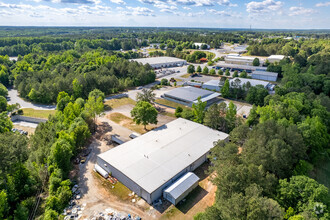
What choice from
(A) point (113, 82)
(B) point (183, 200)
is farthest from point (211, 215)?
(A) point (113, 82)

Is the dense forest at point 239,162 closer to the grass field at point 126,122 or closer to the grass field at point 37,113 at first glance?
the grass field at point 37,113

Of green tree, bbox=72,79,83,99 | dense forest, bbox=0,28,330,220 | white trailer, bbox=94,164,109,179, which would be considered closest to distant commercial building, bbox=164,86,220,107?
dense forest, bbox=0,28,330,220

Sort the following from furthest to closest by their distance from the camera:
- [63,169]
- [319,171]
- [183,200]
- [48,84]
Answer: [48,84]
[319,171]
[63,169]
[183,200]

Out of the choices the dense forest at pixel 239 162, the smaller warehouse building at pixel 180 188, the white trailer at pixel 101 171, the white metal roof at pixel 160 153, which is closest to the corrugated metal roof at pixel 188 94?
the dense forest at pixel 239 162

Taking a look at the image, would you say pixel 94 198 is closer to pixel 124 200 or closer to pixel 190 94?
pixel 124 200

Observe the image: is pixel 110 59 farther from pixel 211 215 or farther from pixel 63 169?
pixel 211 215
